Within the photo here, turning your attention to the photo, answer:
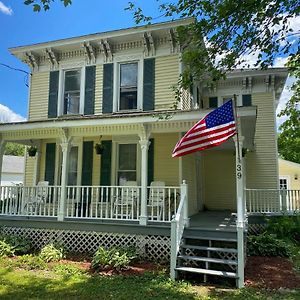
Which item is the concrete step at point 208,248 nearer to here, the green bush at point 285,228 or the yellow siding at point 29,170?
the green bush at point 285,228

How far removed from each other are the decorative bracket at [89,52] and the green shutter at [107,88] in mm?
570

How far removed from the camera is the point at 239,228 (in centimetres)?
666

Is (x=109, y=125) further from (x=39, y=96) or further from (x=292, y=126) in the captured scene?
(x=292, y=126)

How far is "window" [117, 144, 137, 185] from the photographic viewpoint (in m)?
10.3

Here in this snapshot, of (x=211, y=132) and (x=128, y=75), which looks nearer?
(x=211, y=132)

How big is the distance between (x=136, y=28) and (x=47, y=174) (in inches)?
234

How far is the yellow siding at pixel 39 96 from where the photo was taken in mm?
11766

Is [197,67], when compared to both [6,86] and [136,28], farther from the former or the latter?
[6,86]

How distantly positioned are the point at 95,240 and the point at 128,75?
18.6ft

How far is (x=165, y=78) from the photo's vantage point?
10.4m

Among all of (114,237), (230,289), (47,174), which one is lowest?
(230,289)

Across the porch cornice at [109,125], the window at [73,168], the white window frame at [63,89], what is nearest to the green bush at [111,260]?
the porch cornice at [109,125]

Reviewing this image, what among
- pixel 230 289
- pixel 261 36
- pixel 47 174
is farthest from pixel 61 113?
pixel 230 289

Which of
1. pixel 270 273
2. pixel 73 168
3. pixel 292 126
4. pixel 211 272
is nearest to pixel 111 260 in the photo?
pixel 211 272
